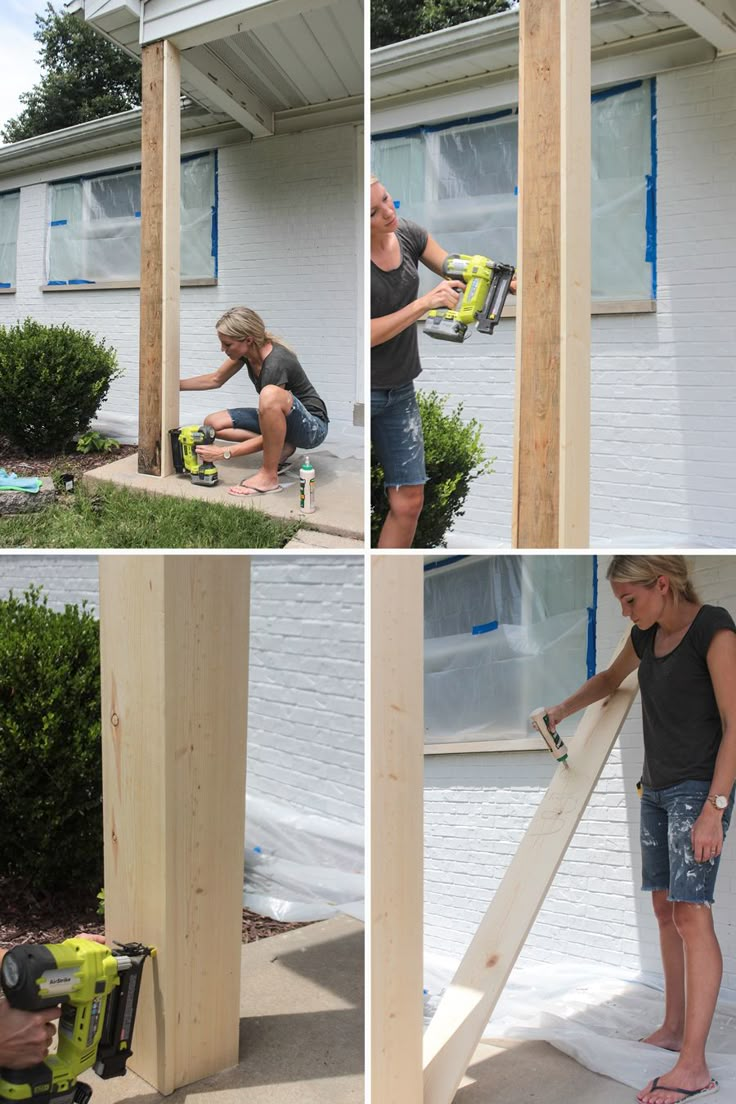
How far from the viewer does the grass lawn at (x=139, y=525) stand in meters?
3.91

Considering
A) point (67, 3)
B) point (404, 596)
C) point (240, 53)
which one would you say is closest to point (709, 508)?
point (404, 596)

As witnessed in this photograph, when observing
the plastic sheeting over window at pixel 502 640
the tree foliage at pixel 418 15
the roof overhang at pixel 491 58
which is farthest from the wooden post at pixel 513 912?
the tree foliage at pixel 418 15

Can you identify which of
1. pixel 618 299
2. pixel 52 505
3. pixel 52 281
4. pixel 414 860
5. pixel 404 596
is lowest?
pixel 414 860

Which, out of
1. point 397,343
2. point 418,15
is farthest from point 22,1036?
point 418,15

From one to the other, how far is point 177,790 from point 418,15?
5.05m

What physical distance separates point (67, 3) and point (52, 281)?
3519 mm

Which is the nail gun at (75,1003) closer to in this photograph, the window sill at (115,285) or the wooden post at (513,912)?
the wooden post at (513,912)

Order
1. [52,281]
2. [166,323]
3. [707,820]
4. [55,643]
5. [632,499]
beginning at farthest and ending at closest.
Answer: [52,281] < [632,499] < [166,323] < [55,643] < [707,820]

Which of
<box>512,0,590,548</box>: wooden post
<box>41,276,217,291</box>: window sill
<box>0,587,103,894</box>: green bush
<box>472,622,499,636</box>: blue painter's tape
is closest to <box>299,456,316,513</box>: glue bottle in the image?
<box>472,622,499,636</box>: blue painter's tape

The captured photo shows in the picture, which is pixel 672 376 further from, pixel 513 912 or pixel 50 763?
pixel 50 763

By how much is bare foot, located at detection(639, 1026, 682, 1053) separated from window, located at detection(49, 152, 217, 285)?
→ 19.9 feet

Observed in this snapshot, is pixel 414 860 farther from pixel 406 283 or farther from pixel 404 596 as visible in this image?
pixel 406 283

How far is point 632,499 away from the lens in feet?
18.4

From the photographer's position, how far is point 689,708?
263cm
